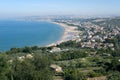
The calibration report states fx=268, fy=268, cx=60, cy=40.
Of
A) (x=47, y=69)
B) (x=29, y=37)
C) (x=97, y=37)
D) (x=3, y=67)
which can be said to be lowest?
(x=29, y=37)

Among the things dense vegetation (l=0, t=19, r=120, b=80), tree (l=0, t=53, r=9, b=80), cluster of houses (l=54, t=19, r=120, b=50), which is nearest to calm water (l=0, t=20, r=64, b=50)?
cluster of houses (l=54, t=19, r=120, b=50)

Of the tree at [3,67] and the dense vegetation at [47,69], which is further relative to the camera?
the dense vegetation at [47,69]

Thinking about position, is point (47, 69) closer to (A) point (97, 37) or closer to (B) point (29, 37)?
(A) point (97, 37)

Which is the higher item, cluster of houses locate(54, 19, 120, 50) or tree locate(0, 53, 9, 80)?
tree locate(0, 53, 9, 80)

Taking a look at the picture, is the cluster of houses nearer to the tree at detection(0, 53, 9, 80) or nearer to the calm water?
the calm water

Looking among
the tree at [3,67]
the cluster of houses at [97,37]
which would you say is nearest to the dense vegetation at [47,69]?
the tree at [3,67]

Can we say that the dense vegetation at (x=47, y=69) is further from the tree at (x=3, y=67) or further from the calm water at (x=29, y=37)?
the calm water at (x=29, y=37)

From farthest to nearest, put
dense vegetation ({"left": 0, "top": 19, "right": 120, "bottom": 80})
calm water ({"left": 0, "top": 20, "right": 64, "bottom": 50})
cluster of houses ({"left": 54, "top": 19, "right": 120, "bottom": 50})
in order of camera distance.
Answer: calm water ({"left": 0, "top": 20, "right": 64, "bottom": 50}) < cluster of houses ({"left": 54, "top": 19, "right": 120, "bottom": 50}) < dense vegetation ({"left": 0, "top": 19, "right": 120, "bottom": 80})

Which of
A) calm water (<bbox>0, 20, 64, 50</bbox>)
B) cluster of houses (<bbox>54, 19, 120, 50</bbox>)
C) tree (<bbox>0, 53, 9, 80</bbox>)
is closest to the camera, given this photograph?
tree (<bbox>0, 53, 9, 80</bbox>)

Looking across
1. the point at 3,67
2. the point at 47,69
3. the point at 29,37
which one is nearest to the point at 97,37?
the point at 29,37

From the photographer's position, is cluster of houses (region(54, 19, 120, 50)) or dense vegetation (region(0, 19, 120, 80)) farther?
cluster of houses (region(54, 19, 120, 50))

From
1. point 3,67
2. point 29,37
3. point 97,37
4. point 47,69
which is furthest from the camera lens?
point 29,37
